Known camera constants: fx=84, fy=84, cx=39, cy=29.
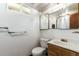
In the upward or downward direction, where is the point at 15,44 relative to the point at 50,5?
downward

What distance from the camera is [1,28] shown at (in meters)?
1.13

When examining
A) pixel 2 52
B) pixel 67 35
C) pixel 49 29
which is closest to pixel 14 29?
pixel 2 52

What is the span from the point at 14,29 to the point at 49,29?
0.51 meters

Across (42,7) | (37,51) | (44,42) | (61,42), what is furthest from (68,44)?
(42,7)

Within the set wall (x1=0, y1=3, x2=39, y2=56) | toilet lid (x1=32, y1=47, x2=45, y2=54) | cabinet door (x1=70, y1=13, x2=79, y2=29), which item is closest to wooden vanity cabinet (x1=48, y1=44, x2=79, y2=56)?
toilet lid (x1=32, y1=47, x2=45, y2=54)

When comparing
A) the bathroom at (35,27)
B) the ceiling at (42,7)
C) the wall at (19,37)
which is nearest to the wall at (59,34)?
the bathroom at (35,27)

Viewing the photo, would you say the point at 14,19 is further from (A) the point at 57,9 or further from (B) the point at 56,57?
(B) the point at 56,57

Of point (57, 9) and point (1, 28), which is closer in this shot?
point (1, 28)

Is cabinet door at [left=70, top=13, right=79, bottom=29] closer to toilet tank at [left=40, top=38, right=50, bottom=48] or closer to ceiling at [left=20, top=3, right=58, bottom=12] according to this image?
ceiling at [left=20, top=3, right=58, bottom=12]

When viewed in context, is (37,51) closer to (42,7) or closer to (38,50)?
(38,50)

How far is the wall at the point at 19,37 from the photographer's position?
114 cm

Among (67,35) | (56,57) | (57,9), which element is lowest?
(56,57)

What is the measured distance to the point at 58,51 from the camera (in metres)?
1.20

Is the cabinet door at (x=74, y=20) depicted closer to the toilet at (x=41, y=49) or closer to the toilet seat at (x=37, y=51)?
the toilet at (x=41, y=49)
